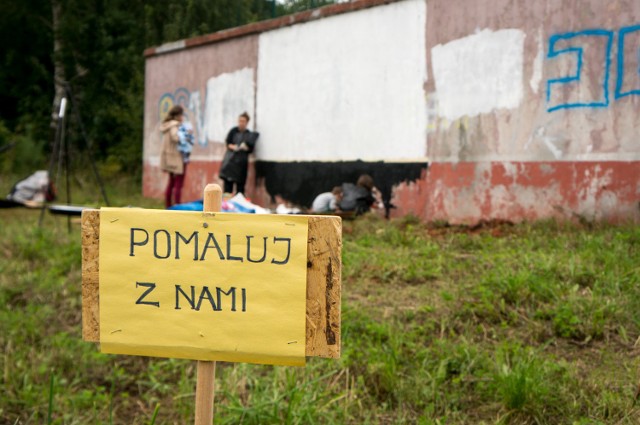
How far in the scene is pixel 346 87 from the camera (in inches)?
353

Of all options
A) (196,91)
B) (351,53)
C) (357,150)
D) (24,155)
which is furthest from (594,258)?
(24,155)

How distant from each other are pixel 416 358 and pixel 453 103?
4.86 metres

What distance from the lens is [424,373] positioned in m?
3.13

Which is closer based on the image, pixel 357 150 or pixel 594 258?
pixel 594 258

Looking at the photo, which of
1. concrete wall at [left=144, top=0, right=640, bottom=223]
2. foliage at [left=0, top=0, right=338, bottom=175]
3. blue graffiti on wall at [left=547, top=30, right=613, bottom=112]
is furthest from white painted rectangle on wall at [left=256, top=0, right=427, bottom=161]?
foliage at [left=0, top=0, right=338, bottom=175]

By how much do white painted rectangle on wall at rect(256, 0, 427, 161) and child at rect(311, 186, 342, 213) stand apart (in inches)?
20.7

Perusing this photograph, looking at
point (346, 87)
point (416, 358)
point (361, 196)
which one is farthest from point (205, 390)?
point (346, 87)

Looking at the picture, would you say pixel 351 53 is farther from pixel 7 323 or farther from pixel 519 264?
pixel 7 323

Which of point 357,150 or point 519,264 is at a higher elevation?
point 357,150

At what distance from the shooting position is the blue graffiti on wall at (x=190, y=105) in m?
11.7

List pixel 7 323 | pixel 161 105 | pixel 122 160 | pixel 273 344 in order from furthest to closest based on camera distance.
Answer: pixel 122 160 → pixel 161 105 → pixel 7 323 → pixel 273 344

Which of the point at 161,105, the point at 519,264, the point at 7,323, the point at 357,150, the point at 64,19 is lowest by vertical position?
the point at 7,323

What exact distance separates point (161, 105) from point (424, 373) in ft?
34.8

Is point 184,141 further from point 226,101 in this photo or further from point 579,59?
point 579,59
